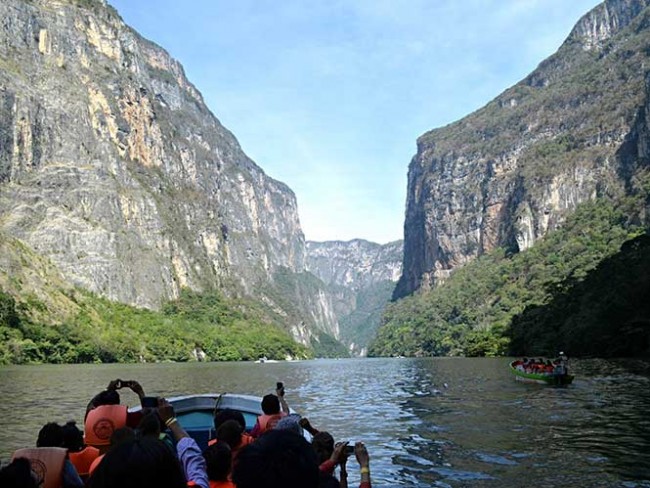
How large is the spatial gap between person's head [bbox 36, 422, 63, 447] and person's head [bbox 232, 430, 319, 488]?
5561 millimetres

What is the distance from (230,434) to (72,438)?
2.20m

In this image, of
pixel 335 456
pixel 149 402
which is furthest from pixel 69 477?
pixel 149 402

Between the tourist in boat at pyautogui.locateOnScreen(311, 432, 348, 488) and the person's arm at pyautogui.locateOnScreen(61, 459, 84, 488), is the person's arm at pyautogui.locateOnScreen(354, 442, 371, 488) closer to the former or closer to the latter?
the tourist in boat at pyautogui.locateOnScreen(311, 432, 348, 488)

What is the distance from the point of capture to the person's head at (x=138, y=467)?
3574 mm

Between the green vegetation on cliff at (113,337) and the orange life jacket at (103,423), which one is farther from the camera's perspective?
the green vegetation on cliff at (113,337)

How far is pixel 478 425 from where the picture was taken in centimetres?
2706

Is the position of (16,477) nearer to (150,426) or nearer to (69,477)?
(69,477)

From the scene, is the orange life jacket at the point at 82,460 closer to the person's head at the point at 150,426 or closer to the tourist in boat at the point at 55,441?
the tourist in boat at the point at 55,441

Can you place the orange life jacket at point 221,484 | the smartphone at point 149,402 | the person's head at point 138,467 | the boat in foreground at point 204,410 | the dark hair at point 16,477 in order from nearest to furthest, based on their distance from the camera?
the person's head at point 138,467 < the dark hair at point 16,477 < the orange life jacket at point 221,484 < the smartphone at point 149,402 < the boat in foreground at point 204,410

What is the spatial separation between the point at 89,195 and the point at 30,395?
140077 millimetres

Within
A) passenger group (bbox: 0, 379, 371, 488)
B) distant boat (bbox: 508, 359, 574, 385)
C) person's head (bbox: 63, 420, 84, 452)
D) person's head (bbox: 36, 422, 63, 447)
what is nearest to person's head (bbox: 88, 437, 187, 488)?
passenger group (bbox: 0, 379, 371, 488)

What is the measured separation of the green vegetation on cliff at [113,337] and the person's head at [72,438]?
3551 inches

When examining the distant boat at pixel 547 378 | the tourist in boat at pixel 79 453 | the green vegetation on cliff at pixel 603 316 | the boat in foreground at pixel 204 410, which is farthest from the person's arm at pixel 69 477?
the green vegetation on cliff at pixel 603 316

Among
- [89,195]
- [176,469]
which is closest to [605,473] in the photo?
[176,469]
